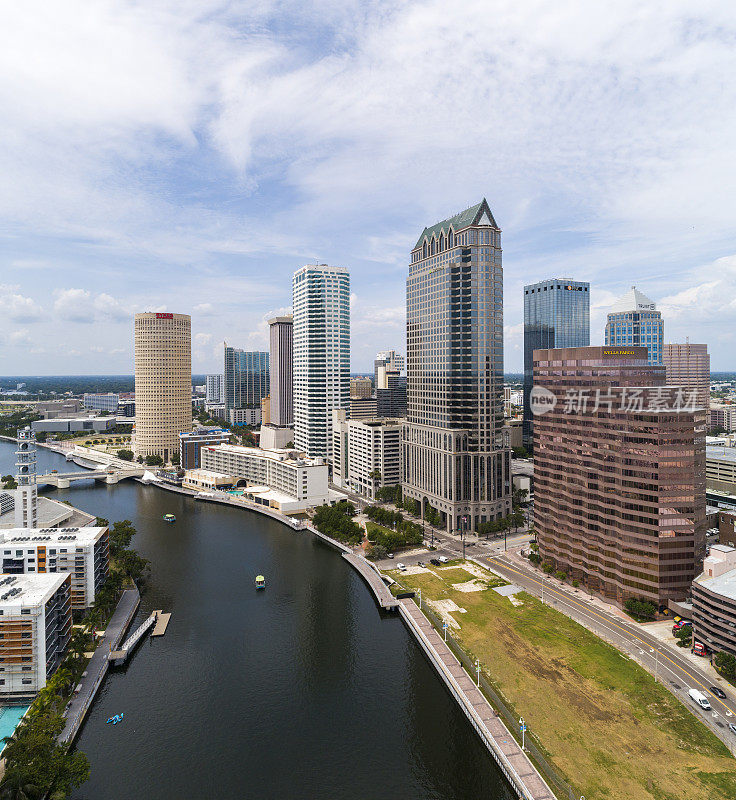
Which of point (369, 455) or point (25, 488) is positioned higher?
point (25, 488)

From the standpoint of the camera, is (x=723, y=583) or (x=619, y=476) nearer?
(x=723, y=583)

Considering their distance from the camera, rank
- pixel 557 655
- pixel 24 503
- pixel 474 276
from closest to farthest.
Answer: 1. pixel 557 655
2. pixel 24 503
3. pixel 474 276

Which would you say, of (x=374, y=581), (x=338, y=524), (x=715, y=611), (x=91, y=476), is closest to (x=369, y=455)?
(x=338, y=524)

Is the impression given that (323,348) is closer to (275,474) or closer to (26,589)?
(275,474)

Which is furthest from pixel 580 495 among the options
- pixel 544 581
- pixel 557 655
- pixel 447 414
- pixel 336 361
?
pixel 336 361

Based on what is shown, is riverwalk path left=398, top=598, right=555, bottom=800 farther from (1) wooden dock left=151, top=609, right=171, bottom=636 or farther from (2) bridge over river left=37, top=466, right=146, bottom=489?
(2) bridge over river left=37, top=466, right=146, bottom=489

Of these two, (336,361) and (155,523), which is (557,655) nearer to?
(155,523)

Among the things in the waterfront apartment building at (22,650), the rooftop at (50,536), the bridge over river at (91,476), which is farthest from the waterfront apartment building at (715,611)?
the bridge over river at (91,476)
